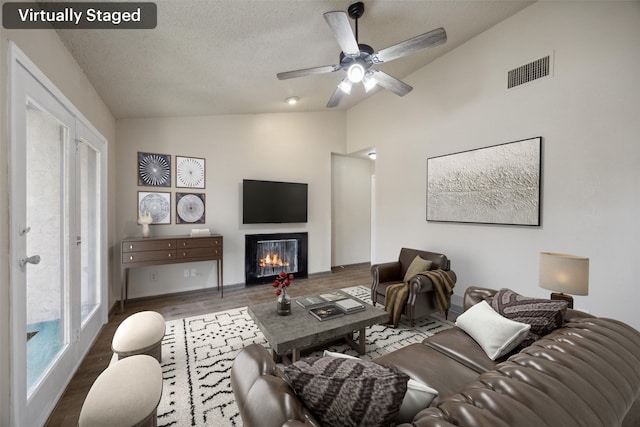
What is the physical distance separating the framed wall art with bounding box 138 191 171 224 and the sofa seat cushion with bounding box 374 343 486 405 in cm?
368

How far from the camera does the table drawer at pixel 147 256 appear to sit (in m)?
3.29

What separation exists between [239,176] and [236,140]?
0.62m

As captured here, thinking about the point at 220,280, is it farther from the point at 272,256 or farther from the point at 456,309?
the point at 456,309

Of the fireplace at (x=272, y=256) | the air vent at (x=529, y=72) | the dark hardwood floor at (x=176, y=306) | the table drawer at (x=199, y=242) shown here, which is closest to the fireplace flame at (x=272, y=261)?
the fireplace at (x=272, y=256)

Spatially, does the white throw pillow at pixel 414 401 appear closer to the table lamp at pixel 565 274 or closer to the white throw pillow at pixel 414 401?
the white throw pillow at pixel 414 401

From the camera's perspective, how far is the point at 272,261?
15.8 ft

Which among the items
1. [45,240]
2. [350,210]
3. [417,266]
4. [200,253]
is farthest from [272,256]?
[45,240]

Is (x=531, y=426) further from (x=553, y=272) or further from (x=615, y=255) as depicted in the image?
(x=615, y=255)

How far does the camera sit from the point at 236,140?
175 inches

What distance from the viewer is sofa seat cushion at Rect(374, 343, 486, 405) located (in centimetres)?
131

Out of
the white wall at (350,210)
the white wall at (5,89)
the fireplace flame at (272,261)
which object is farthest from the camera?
the white wall at (350,210)

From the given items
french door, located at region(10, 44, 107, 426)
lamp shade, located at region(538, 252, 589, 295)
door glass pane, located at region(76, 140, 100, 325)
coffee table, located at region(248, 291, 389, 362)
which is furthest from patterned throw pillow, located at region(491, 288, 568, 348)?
door glass pane, located at region(76, 140, 100, 325)

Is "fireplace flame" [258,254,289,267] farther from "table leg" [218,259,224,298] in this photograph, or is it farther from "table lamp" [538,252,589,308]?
"table lamp" [538,252,589,308]

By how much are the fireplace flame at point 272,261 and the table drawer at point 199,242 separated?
3.42ft
